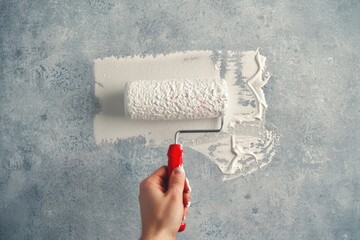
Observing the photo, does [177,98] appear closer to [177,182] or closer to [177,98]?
[177,98]

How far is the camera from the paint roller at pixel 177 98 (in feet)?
2.81

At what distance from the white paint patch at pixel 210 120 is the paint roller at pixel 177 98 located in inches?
2.6

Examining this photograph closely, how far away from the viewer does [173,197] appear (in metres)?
0.75

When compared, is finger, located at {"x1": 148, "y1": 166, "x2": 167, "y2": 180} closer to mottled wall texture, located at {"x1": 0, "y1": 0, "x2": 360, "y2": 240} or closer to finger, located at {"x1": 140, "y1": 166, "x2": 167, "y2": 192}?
finger, located at {"x1": 140, "y1": 166, "x2": 167, "y2": 192}

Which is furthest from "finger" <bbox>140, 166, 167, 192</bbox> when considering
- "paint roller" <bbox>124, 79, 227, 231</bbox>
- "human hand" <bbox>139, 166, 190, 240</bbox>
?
"paint roller" <bbox>124, 79, 227, 231</bbox>

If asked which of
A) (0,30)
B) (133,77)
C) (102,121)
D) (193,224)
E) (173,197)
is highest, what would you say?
(0,30)

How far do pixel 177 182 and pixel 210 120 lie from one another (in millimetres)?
222

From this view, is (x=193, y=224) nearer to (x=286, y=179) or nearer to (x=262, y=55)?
(x=286, y=179)

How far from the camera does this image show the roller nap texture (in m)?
0.86

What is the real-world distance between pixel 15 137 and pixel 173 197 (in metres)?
0.46

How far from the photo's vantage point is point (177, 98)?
0.86m

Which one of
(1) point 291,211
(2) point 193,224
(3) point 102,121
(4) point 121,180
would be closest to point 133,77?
(3) point 102,121

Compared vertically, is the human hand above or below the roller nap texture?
below

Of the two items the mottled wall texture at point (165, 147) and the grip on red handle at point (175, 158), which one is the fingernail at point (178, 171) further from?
the mottled wall texture at point (165, 147)
